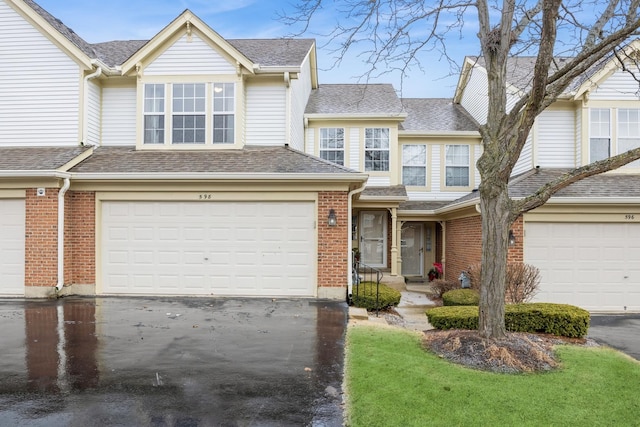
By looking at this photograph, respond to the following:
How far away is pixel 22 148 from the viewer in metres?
12.4

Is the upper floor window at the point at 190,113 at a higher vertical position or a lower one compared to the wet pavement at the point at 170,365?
higher

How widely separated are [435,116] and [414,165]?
3.02m

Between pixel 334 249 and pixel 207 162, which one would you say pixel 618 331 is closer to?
pixel 334 249

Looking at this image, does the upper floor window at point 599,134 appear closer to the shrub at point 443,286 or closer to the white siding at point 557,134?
the white siding at point 557,134

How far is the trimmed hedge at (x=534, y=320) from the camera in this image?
28.4 feet

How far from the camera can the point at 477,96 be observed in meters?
18.6

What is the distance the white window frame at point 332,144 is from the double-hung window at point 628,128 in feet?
29.1

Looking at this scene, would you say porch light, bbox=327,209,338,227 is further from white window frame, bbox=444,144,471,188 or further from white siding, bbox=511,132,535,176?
white window frame, bbox=444,144,471,188

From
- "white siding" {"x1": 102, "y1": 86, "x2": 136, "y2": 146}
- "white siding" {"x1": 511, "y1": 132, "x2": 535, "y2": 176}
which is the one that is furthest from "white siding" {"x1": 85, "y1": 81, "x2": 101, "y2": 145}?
"white siding" {"x1": 511, "y1": 132, "x2": 535, "y2": 176}

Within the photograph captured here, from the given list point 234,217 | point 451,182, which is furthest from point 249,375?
point 451,182

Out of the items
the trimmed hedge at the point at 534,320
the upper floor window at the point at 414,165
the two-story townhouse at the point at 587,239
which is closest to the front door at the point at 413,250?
the upper floor window at the point at 414,165

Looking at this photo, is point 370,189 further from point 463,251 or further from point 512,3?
point 512,3

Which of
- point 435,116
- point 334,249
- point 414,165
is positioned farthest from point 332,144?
point 334,249

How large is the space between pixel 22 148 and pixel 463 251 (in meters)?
13.6
